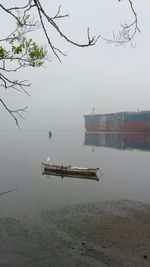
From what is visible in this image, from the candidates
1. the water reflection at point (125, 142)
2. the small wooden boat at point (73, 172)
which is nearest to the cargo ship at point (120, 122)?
the water reflection at point (125, 142)

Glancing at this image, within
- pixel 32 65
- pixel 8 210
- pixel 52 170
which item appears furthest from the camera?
pixel 52 170

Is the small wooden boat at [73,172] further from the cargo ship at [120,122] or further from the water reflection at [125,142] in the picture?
the cargo ship at [120,122]

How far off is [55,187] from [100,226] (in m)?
13.5

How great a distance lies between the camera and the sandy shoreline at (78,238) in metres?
12.3

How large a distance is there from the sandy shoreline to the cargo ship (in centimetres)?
8186

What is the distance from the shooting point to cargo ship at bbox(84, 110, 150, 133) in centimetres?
10194

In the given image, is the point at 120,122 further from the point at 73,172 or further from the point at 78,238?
the point at 78,238

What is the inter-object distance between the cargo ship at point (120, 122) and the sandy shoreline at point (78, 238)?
81.9 metres

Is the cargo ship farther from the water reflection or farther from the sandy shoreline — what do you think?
the sandy shoreline

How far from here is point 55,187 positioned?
30188 millimetres

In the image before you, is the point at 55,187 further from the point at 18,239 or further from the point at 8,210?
the point at 18,239

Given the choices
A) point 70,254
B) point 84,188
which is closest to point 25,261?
point 70,254

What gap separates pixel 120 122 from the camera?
113062 millimetres

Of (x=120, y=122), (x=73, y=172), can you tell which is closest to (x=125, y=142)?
(x=120, y=122)
